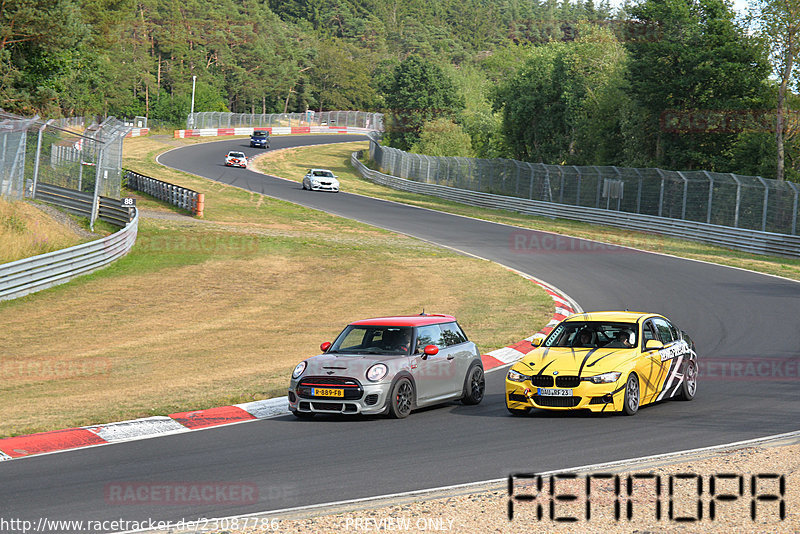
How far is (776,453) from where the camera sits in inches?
381

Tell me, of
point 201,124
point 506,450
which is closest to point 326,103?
point 201,124

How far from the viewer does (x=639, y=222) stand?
4206 cm

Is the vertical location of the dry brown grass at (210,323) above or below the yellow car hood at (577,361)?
below

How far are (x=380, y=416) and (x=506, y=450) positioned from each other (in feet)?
10.0

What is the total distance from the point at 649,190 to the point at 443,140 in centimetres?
4423

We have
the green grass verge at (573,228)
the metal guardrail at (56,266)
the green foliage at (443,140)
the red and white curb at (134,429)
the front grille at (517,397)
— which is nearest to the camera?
the red and white curb at (134,429)

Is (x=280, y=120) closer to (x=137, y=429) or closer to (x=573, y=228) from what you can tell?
(x=573, y=228)

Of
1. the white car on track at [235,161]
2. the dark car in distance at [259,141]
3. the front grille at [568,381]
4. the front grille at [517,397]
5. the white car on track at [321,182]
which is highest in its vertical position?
the dark car in distance at [259,141]

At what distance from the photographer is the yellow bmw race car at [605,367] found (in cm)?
1227

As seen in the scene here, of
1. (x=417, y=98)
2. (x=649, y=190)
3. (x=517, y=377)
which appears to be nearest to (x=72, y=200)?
(x=649, y=190)

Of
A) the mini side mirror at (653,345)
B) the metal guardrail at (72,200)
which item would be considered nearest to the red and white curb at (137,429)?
the mini side mirror at (653,345)

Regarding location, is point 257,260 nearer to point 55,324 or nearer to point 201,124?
point 55,324

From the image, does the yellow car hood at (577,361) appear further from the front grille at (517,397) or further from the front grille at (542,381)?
the front grille at (517,397)

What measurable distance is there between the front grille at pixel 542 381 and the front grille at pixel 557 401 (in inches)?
6.2
